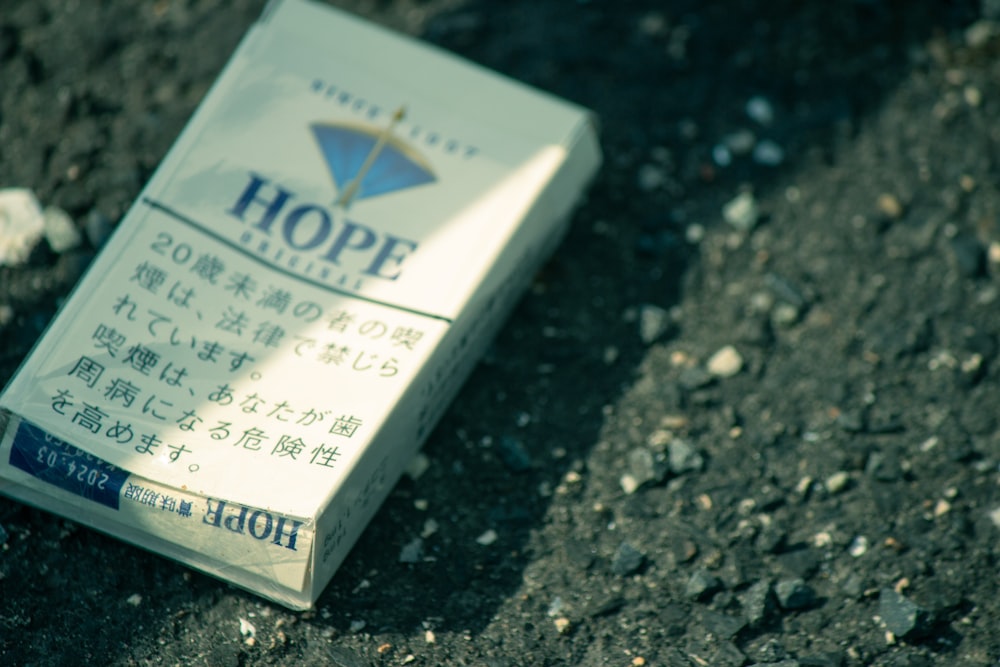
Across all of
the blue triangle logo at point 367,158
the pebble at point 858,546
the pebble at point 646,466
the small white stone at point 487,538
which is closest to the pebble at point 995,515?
the pebble at point 858,546

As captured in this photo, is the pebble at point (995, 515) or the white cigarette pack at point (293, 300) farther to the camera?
the pebble at point (995, 515)

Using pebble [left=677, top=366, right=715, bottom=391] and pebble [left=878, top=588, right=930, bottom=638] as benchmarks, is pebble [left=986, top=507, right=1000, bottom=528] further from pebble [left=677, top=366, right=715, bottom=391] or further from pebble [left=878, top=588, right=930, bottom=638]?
pebble [left=677, top=366, right=715, bottom=391]

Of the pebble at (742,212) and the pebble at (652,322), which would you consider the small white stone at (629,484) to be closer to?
the pebble at (652,322)

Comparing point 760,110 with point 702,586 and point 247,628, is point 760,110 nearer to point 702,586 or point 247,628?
point 702,586

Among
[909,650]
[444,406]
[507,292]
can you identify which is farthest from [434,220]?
[909,650]

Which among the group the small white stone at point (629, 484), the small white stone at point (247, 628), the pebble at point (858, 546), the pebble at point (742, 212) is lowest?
the small white stone at point (247, 628)

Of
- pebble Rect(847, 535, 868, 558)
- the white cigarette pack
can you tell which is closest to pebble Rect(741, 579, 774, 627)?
pebble Rect(847, 535, 868, 558)

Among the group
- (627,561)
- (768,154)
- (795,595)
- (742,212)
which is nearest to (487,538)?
(627,561)
